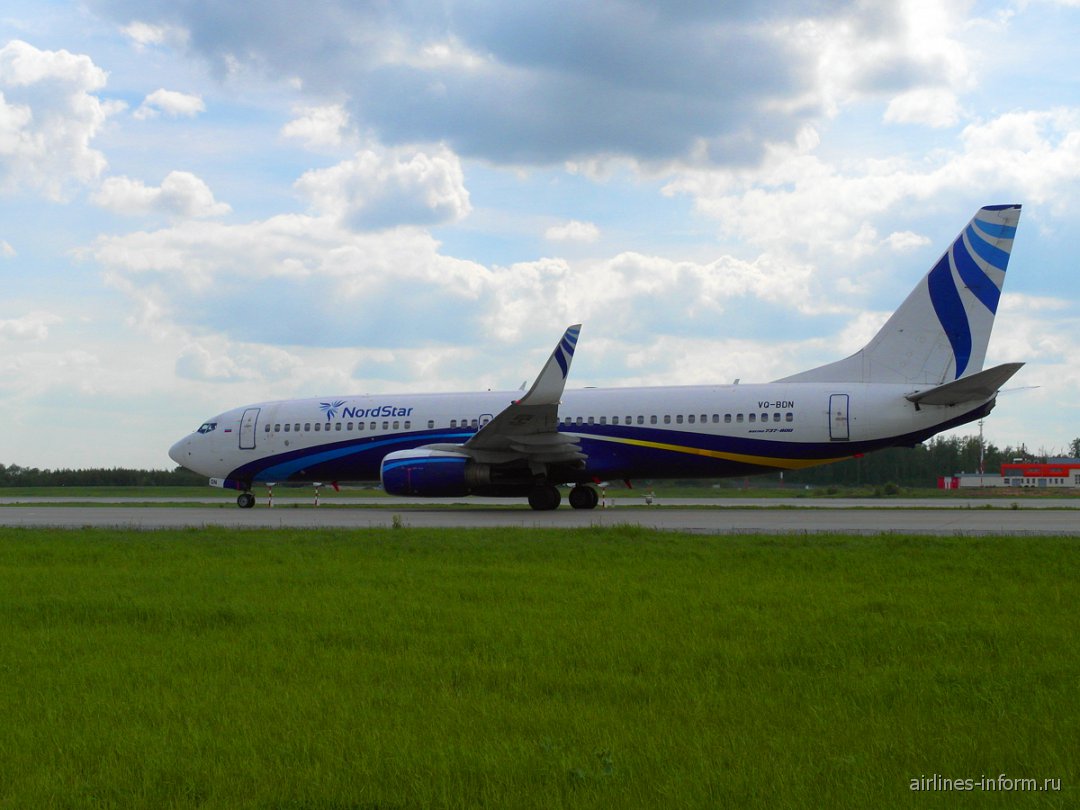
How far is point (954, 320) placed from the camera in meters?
25.0

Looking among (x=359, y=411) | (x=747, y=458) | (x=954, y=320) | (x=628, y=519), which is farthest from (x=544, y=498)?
(x=954, y=320)

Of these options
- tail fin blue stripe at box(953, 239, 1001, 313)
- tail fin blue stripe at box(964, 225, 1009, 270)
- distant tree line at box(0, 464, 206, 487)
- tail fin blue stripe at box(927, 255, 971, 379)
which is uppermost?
tail fin blue stripe at box(964, 225, 1009, 270)

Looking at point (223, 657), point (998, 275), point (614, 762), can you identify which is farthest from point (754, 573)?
point (998, 275)

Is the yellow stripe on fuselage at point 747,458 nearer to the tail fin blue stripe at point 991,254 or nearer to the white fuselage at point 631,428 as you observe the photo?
the white fuselage at point 631,428

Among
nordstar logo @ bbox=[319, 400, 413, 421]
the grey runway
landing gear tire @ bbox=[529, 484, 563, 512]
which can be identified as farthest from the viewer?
nordstar logo @ bbox=[319, 400, 413, 421]

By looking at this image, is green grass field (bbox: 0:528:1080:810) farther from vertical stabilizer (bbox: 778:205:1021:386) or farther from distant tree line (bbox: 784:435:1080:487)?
distant tree line (bbox: 784:435:1080:487)

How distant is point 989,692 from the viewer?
18.8 feet

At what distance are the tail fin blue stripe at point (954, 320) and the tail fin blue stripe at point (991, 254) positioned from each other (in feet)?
2.61

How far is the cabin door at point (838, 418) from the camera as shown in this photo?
24516 millimetres

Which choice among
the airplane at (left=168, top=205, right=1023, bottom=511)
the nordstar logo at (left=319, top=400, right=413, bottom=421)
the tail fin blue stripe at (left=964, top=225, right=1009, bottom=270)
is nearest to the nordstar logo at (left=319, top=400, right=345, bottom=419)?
the nordstar logo at (left=319, top=400, right=413, bottom=421)

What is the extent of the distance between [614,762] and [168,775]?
197 cm

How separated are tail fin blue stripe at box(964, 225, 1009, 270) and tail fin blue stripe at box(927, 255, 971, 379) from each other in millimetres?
794

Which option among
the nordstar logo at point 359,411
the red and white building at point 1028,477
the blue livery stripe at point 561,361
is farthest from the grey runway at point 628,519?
the red and white building at point 1028,477

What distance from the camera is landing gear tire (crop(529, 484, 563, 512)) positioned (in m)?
26.1
